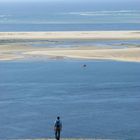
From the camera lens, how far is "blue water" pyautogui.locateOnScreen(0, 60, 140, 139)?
1395 inches

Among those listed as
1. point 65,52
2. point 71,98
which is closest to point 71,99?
point 71,98

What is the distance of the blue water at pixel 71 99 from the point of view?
116ft

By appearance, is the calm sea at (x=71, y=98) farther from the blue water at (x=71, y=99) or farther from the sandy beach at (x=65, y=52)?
the sandy beach at (x=65, y=52)

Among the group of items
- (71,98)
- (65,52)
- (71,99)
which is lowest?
(71,99)

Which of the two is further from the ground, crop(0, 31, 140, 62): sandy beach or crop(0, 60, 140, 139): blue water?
crop(0, 31, 140, 62): sandy beach

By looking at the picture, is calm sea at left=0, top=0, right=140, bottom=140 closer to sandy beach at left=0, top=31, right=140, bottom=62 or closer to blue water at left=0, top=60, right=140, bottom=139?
blue water at left=0, top=60, right=140, bottom=139

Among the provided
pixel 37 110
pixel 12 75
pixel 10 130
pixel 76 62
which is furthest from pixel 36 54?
pixel 10 130

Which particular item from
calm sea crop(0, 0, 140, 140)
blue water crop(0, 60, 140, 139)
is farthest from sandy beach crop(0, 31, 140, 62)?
blue water crop(0, 60, 140, 139)

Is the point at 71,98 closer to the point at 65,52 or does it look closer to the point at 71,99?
the point at 71,99

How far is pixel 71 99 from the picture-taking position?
44.1 m

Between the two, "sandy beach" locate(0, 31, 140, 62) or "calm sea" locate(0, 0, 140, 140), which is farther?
"sandy beach" locate(0, 31, 140, 62)

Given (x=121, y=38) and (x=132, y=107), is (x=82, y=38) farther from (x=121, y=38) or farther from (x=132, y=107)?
(x=132, y=107)

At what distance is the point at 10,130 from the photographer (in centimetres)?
3519

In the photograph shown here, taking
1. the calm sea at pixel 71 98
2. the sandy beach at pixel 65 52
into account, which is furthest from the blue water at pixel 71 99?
the sandy beach at pixel 65 52
